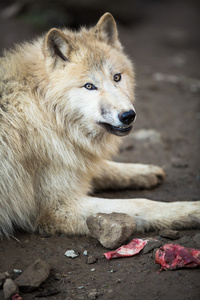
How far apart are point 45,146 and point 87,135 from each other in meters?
0.49

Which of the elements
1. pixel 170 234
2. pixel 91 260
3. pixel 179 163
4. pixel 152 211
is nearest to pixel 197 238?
pixel 170 234

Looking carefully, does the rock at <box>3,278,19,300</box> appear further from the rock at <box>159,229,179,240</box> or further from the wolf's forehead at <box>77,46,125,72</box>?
the wolf's forehead at <box>77,46,125,72</box>

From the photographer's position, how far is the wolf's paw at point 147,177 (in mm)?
5105

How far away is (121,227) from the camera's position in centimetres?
359

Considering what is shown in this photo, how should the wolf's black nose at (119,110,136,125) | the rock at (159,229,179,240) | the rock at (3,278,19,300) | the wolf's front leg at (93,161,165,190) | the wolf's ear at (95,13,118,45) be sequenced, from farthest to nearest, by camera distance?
the wolf's front leg at (93,161,165,190), the wolf's ear at (95,13,118,45), the rock at (159,229,179,240), the wolf's black nose at (119,110,136,125), the rock at (3,278,19,300)

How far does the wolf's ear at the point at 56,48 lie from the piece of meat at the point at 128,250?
2.07 meters

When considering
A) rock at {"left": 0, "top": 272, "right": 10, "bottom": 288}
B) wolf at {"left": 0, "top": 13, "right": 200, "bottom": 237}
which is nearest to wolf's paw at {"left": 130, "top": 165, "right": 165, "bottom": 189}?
wolf at {"left": 0, "top": 13, "right": 200, "bottom": 237}

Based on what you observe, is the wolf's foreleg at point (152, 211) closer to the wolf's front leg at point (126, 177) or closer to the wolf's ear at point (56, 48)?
the wolf's front leg at point (126, 177)

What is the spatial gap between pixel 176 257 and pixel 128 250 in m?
0.53

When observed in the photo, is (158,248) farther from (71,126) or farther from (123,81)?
(123,81)

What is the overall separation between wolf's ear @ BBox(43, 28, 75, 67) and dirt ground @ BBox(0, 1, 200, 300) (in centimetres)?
196

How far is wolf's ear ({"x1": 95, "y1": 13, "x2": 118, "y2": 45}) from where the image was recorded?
4.32 metres

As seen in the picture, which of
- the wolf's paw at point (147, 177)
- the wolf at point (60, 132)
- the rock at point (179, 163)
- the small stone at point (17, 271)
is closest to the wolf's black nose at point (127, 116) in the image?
the wolf at point (60, 132)

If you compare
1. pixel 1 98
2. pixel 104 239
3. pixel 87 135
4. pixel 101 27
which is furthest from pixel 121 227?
pixel 101 27
